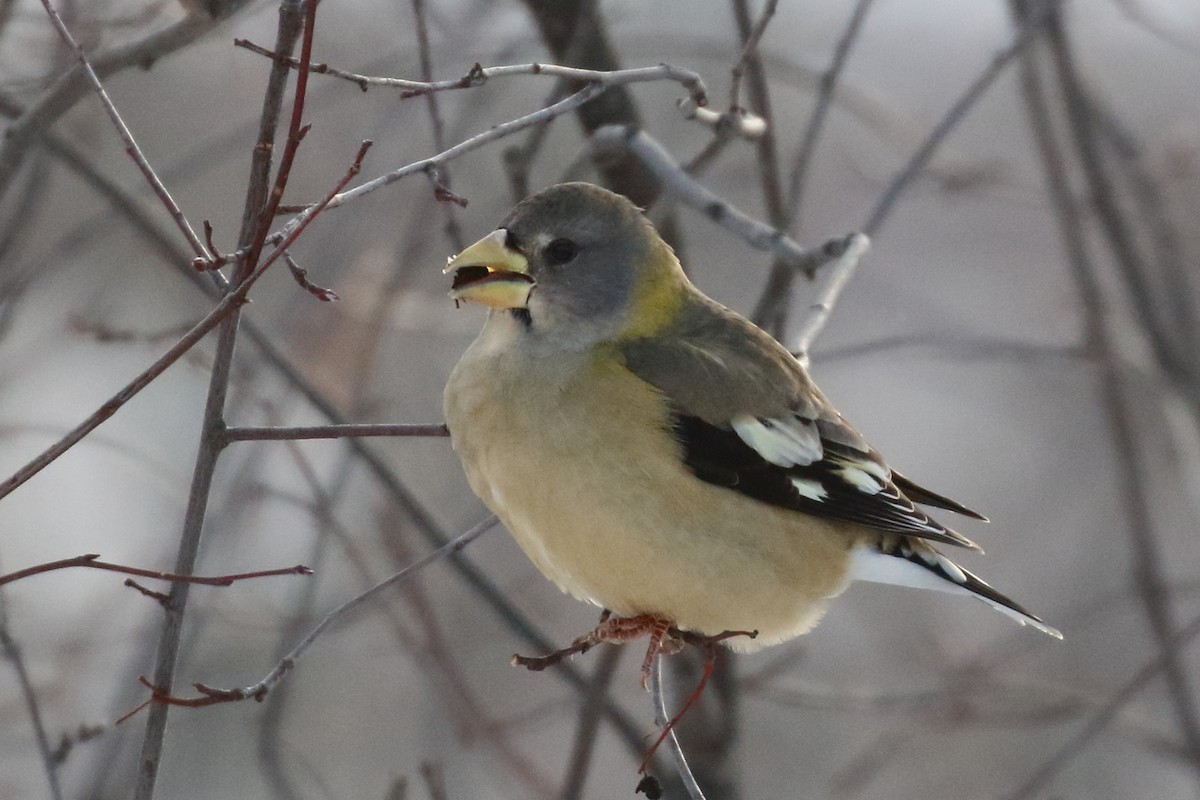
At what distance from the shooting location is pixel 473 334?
675cm

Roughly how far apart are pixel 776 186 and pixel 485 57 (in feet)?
4.74

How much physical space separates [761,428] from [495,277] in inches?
34.5

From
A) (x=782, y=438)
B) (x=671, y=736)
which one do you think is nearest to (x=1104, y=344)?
(x=782, y=438)

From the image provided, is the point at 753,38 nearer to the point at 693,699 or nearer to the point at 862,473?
the point at 862,473

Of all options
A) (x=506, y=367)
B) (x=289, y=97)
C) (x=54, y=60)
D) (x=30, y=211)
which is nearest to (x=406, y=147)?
(x=289, y=97)

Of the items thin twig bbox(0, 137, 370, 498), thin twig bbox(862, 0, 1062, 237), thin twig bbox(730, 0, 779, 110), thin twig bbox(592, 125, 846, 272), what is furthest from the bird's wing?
thin twig bbox(0, 137, 370, 498)

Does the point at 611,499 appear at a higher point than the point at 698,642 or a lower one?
higher

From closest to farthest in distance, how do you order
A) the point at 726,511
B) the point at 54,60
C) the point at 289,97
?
the point at 726,511 → the point at 54,60 → the point at 289,97

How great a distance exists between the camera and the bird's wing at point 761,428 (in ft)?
12.6

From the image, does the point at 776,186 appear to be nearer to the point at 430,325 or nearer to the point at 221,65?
the point at 430,325

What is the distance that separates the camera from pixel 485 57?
5688 mm

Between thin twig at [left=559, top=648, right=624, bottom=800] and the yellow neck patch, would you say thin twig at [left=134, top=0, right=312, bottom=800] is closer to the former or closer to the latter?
the yellow neck patch

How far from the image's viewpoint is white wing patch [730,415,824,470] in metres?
3.91

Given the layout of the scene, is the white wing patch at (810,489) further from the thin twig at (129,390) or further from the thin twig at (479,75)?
the thin twig at (129,390)
